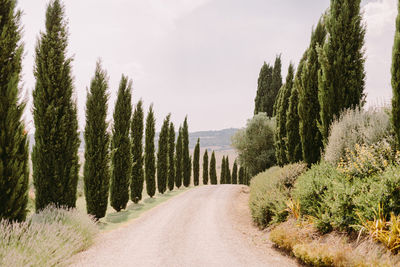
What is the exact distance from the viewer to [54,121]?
9.92m

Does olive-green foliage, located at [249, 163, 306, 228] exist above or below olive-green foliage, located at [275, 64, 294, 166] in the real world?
below

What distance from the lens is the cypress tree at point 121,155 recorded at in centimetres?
1547

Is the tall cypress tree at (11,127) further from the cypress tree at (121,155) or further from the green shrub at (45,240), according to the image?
the cypress tree at (121,155)

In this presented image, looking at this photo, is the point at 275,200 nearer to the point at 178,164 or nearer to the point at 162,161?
the point at 162,161

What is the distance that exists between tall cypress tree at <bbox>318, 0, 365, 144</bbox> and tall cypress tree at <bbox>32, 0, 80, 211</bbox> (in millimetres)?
11717

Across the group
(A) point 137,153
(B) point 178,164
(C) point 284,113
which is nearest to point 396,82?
(C) point 284,113

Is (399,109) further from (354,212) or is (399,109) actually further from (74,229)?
(74,229)

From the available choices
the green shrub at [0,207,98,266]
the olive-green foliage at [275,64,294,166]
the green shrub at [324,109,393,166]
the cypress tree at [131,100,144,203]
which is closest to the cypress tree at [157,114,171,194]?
the cypress tree at [131,100,144,203]

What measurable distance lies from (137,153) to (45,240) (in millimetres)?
15178

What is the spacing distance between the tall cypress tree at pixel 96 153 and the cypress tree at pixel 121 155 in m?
3.14

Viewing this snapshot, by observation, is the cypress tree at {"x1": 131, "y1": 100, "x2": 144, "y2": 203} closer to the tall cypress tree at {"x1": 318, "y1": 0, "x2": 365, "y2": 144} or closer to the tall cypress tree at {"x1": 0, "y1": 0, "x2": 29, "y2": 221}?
the tall cypress tree at {"x1": 0, "y1": 0, "x2": 29, "y2": 221}

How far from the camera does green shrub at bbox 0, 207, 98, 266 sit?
4.99 meters

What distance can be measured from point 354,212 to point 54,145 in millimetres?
10699

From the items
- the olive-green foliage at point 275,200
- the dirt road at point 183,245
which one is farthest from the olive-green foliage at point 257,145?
the dirt road at point 183,245
